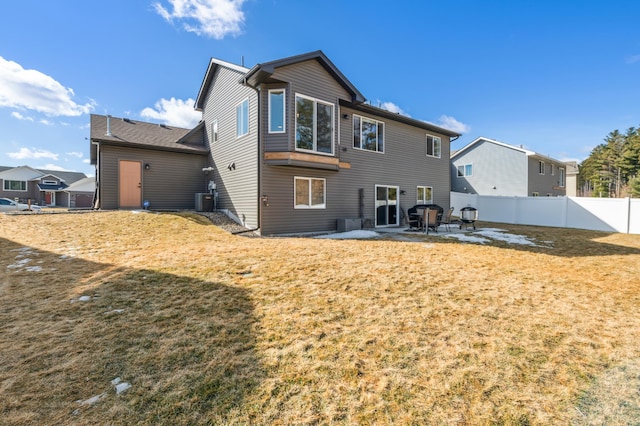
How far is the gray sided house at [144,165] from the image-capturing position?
12328 millimetres

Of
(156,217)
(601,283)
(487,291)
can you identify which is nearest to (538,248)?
(601,283)

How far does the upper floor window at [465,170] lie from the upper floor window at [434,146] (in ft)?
42.4

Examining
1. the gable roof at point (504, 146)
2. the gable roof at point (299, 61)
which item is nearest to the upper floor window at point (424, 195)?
the gable roof at point (299, 61)

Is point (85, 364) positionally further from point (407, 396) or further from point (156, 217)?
point (156, 217)

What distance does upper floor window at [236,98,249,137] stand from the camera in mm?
10930

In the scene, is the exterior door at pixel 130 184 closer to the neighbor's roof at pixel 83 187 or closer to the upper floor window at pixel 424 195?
the upper floor window at pixel 424 195

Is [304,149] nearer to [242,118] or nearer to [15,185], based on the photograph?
[242,118]

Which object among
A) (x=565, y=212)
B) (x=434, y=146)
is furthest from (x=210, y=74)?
(x=565, y=212)

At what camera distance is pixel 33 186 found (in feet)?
122

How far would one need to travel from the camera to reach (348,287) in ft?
15.4

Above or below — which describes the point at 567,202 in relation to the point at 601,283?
above

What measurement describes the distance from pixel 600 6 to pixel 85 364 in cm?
1919

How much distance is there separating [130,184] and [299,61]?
9.54m

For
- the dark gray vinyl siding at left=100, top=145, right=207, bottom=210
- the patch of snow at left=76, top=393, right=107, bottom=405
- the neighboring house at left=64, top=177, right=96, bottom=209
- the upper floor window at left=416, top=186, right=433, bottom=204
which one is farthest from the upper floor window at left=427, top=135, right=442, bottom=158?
the neighboring house at left=64, top=177, right=96, bottom=209
